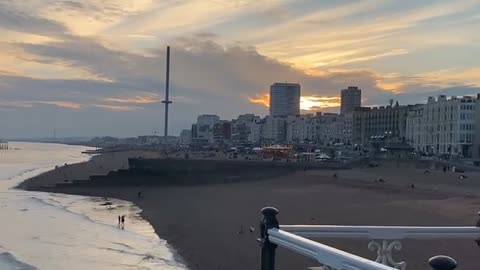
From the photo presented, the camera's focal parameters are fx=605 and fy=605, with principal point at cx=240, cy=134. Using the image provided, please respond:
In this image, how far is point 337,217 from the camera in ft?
91.6

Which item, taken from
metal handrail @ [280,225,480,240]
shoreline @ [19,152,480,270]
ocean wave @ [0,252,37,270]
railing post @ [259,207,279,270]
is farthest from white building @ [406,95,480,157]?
railing post @ [259,207,279,270]

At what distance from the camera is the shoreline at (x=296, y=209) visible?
59.5 ft

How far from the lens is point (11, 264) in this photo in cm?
1925

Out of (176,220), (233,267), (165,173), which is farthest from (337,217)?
(165,173)

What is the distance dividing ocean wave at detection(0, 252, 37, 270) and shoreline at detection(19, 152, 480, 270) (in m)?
5.00

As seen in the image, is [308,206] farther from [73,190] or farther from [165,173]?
[165,173]

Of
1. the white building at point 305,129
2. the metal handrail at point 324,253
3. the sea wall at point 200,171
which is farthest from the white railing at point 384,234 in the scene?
the white building at point 305,129

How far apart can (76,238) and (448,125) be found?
8557 cm

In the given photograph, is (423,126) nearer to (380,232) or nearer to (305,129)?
(305,129)

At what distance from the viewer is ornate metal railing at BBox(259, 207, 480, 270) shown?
9.50ft

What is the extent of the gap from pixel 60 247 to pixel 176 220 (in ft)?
28.6

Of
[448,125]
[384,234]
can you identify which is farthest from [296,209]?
[448,125]

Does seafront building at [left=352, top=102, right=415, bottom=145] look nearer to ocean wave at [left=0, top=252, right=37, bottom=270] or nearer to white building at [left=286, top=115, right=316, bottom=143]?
white building at [left=286, top=115, right=316, bottom=143]

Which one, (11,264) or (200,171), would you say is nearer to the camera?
(11,264)
